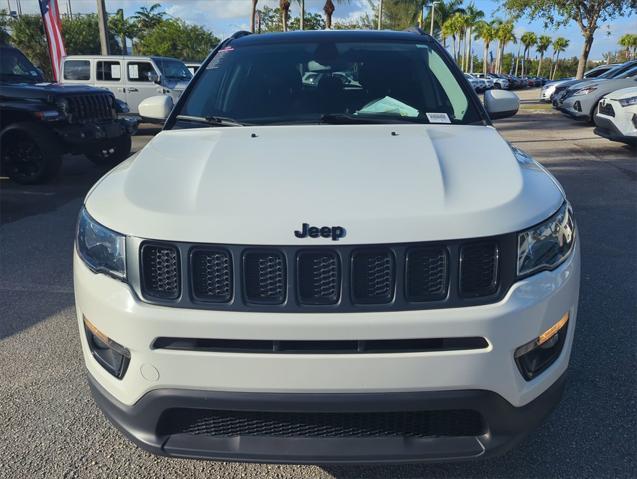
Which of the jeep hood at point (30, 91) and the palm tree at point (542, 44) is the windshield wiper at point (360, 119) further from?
the palm tree at point (542, 44)

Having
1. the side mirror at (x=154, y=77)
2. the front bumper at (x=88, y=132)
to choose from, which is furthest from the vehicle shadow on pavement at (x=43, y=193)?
the side mirror at (x=154, y=77)

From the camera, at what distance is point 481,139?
96.0 inches

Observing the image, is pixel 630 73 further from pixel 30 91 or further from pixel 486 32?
pixel 486 32

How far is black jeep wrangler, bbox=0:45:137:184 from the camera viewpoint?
7.59 meters

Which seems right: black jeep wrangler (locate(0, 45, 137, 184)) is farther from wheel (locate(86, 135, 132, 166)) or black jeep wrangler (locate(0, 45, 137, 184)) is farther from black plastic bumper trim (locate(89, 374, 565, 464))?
black plastic bumper trim (locate(89, 374, 565, 464))

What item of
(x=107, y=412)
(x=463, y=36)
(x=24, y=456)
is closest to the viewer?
(x=107, y=412)

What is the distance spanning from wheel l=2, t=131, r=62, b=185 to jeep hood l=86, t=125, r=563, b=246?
6091 mm

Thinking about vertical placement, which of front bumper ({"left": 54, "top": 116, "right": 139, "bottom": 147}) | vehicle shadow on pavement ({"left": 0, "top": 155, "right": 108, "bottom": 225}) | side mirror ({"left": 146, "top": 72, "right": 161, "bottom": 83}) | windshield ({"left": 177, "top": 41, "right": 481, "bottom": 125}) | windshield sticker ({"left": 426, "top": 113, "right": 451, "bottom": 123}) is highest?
windshield ({"left": 177, "top": 41, "right": 481, "bottom": 125})

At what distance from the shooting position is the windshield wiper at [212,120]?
2867 millimetres

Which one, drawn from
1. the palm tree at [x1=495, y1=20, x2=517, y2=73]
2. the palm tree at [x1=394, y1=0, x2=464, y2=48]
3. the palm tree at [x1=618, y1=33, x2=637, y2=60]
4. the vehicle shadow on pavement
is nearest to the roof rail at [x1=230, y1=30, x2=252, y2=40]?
the vehicle shadow on pavement

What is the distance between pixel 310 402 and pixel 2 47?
8.98 m

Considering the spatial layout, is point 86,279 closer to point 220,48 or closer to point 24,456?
point 24,456

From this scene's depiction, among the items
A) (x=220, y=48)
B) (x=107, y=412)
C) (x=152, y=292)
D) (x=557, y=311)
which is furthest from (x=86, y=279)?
(x=220, y=48)

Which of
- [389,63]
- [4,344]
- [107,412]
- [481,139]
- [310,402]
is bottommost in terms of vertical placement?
[4,344]
